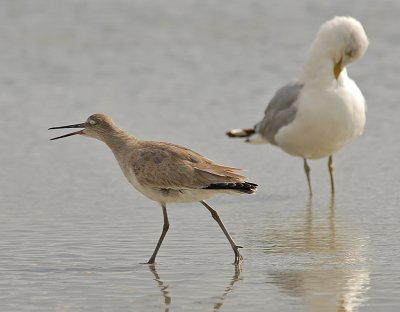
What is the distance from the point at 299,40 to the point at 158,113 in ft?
12.9

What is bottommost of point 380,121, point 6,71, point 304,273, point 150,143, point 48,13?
point 304,273

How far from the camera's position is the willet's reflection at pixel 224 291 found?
5.63 m

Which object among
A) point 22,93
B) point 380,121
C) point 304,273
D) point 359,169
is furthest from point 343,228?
point 22,93

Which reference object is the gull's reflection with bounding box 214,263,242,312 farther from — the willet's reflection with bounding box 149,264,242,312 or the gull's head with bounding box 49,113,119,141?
the gull's head with bounding box 49,113,119,141

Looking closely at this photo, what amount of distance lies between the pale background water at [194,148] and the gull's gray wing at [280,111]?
34 centimetres

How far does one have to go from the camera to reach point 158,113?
38.2 ft

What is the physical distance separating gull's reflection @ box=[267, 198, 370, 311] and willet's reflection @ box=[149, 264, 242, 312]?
0.68 feet

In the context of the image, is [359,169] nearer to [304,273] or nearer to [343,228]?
[343,228]

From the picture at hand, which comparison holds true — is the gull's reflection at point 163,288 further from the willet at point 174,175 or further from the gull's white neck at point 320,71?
the gull's white neck at point 320,71

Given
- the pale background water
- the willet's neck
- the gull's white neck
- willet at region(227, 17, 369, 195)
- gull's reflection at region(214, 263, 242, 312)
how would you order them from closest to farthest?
gull's reflection at region(214, 263, 242, 312), the pale background water, the willet's neck, willet at region(227, 17, 369, 195), the gull's white neck

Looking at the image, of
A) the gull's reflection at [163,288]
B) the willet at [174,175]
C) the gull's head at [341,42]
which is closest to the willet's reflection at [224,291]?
the gull's reflection at [163,288]

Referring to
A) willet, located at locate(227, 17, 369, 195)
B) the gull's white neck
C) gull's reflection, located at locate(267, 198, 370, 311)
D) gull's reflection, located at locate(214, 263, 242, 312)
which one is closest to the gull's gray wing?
willet, located at locate(227, 17, 369, 195)

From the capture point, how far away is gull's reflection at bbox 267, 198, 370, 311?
226 inches

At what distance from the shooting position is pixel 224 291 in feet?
19.5
